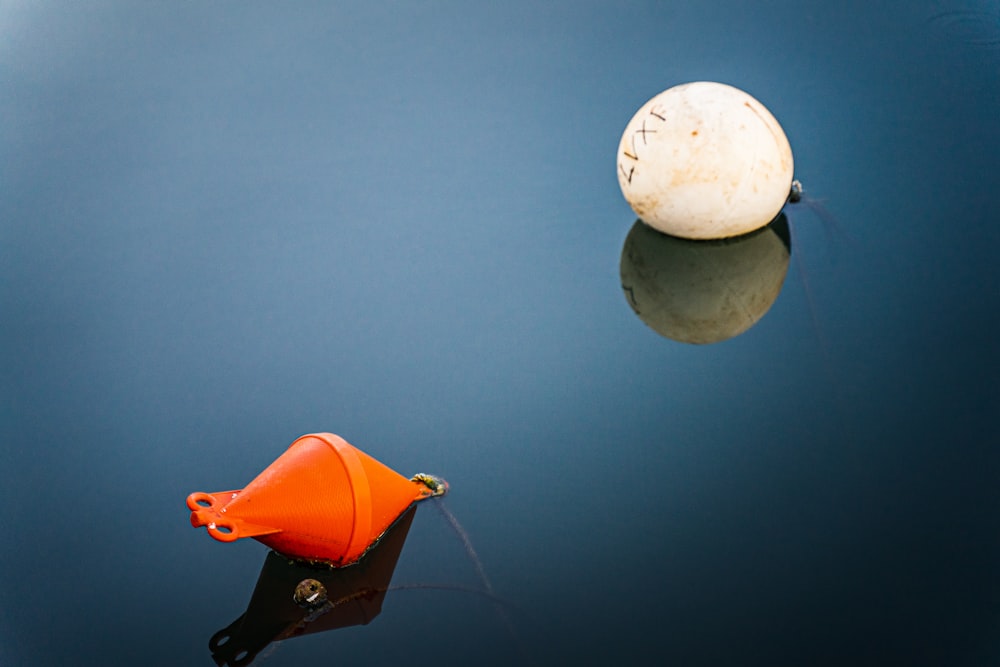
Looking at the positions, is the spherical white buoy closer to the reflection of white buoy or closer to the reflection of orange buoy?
the reflection of white buoy

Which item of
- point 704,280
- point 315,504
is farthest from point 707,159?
point 315,504

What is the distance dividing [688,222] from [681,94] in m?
0.39

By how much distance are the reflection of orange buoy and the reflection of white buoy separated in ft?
3.39

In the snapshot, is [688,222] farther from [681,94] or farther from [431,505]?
[431,505]

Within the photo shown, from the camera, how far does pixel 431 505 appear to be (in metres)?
2.93

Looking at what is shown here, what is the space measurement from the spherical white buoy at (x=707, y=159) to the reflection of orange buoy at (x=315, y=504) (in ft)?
4.02

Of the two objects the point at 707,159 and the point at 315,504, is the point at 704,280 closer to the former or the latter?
the point at 707,159

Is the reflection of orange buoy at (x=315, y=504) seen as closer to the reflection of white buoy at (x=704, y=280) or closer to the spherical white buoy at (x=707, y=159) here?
the reflection of white buoy at (x=704, y=280)

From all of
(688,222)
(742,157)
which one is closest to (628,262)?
(688,222)

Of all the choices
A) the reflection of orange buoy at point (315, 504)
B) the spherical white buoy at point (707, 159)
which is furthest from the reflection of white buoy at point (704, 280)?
the reflection of orange buoy at point (315, 504)

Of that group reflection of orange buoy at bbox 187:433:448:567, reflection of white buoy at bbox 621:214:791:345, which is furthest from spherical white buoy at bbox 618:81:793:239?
reflection of orange buoy at bbox 187:433:448:567

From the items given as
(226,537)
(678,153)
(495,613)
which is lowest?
(495,613)

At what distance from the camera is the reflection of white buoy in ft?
11.1

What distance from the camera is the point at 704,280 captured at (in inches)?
138
